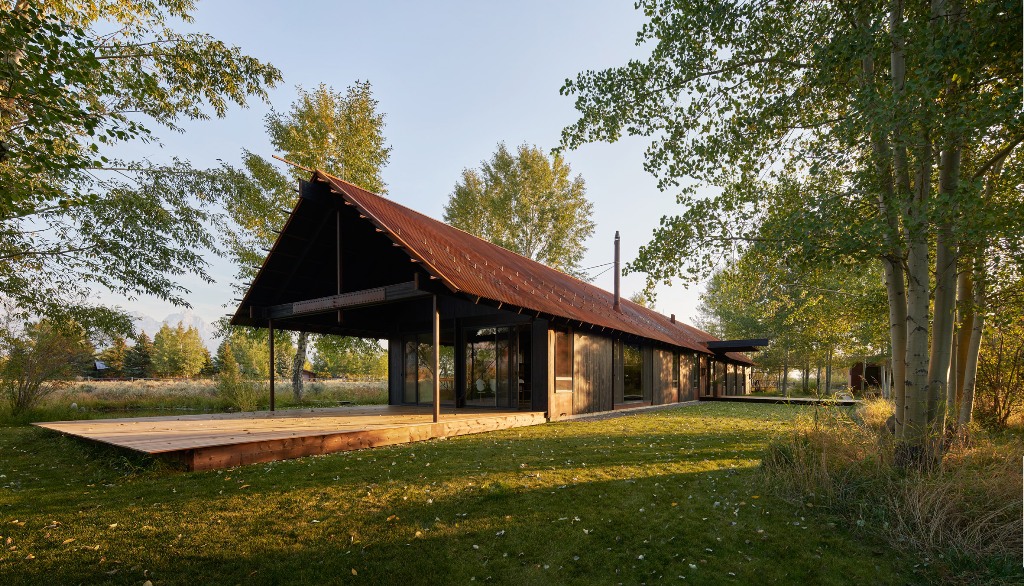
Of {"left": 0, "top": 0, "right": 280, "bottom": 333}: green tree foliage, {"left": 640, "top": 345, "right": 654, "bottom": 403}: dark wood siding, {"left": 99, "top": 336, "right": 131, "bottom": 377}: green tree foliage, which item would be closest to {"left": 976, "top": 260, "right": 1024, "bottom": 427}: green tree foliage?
{"left": 640, "top": 345, "right": 654, "bottom": 403}: dark wood siding

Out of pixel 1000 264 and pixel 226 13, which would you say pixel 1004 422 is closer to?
pixel 1000 264

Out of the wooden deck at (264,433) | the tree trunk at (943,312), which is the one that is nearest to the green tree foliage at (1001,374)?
the tree trunk at (943,312)

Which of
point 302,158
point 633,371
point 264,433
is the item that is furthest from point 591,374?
point 302,158

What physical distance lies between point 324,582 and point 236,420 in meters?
7.88

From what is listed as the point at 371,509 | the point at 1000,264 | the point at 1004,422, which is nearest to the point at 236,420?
the point at 371,509

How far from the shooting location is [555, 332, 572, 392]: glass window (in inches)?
471

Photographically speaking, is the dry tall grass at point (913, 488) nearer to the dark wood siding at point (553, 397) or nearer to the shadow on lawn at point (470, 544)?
the shadow on lawn at point (470, 544)

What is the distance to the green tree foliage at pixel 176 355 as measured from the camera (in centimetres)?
5091

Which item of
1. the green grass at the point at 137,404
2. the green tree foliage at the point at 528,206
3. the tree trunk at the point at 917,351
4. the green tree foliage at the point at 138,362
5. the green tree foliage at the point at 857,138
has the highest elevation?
the green tree foliage at the point at 528,206

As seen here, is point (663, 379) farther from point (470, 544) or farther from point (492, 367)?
point (470, 544)

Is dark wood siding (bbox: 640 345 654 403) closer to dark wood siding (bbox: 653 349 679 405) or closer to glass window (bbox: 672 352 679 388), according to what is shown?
dark wood siding (bbox: 653 349 679 405)

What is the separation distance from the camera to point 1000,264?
266 inches

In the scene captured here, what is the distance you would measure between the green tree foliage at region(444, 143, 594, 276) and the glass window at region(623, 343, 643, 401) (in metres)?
9.29

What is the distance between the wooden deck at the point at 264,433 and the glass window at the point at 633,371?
270 inches
